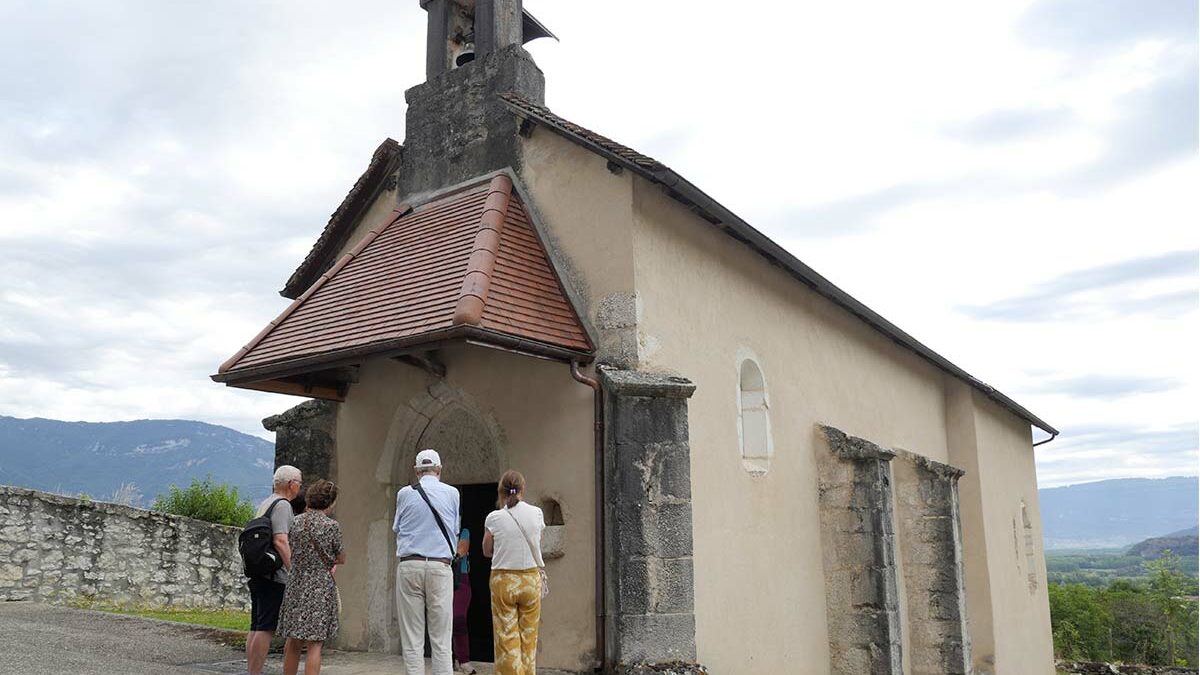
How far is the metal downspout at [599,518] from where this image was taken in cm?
719

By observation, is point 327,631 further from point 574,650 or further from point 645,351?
point 645,351

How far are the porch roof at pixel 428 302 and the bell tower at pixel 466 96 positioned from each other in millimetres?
356

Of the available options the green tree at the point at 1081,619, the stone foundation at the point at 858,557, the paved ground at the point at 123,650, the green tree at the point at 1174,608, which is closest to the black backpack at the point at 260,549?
the paved ground at the point at 123,650

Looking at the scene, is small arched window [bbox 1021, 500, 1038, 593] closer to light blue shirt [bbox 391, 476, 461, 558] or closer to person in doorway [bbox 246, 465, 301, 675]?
light blue shirt [bbox 391, 476, 461, 558]

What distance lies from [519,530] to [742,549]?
3.44 metres

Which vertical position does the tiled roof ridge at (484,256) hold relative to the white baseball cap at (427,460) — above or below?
above

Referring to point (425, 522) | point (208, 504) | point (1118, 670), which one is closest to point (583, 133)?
point (425, 522)

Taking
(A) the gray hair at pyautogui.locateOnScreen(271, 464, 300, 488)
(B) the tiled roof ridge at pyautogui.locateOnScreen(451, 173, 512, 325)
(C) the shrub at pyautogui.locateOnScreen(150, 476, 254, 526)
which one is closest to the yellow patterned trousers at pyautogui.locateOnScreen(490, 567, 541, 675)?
(A) the gray hair at pyautogui.locateOnScreen(271, 464, 300, 488)

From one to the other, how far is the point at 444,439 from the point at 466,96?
3700mm

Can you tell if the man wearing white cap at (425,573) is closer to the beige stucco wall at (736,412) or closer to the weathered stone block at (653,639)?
the weathered stone block at (653,639)

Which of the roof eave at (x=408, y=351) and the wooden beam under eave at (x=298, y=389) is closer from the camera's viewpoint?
the roof eave at (x=408, y=351)

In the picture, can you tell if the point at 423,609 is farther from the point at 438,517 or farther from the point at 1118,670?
the point at 1118,670

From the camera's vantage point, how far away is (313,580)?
6062 mm

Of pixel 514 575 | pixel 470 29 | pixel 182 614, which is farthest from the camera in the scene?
pixel 182 614
